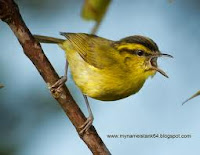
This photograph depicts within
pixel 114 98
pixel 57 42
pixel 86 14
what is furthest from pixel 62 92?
pixel 57 42

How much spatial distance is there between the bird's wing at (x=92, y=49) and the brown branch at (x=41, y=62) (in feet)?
4.05

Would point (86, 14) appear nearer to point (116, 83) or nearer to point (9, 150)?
point (116, 83)

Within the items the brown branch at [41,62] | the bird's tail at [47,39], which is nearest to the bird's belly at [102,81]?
the bird's tail at [47,39]

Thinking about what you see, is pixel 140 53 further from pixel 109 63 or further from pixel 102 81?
pixel 102 81

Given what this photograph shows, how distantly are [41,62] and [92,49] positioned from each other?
5.30 ft

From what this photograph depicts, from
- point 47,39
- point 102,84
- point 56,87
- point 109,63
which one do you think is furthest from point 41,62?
point 109,63

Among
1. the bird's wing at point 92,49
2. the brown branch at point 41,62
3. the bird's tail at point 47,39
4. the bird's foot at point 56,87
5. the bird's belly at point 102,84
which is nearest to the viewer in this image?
the brown branch at point 41,62

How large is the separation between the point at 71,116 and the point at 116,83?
1.19 meters

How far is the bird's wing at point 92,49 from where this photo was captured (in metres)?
3.16

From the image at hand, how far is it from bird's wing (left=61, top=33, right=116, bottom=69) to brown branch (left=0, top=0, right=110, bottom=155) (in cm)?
123

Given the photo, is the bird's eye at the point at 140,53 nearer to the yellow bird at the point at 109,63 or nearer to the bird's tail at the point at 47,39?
the yellow bird at the point at 109,63

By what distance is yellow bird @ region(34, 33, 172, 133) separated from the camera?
9.59ft

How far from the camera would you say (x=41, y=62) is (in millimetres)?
1700

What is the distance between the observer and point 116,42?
341 centimetres
